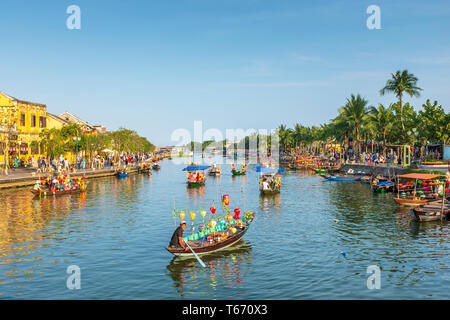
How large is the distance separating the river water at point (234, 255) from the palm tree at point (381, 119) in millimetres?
41574

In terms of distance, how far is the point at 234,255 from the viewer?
24.5m

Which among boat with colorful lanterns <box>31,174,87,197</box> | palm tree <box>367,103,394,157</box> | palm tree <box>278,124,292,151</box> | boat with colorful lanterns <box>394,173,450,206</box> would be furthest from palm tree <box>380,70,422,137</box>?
palm tree <box>278,124,292,151</box>

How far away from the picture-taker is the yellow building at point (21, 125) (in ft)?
217

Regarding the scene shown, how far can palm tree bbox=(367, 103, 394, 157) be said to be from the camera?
80162 millimetres

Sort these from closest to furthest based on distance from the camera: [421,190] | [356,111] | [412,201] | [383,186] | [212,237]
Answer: [212,237], [412,201], [421,190], [383,186], [356,111]

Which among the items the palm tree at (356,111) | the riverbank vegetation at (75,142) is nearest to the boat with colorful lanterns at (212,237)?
the riverbank vegetation at (75,142)

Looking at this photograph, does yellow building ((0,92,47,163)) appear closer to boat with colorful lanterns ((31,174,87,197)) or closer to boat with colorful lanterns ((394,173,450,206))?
boat with colorful lanterns ((31,174,87,197))

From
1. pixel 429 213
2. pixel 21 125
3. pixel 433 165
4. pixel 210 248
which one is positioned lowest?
pixel 210 248

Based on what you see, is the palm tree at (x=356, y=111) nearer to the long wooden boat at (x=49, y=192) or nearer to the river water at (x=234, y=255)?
the river water at (x=234, y=255)

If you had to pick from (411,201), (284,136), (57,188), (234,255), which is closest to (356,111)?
(411,201)

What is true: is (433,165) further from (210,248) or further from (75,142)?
(75,142)

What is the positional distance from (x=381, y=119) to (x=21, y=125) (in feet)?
223

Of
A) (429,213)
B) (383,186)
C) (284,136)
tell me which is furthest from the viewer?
(284,136)

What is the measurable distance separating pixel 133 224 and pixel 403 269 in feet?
69.4
